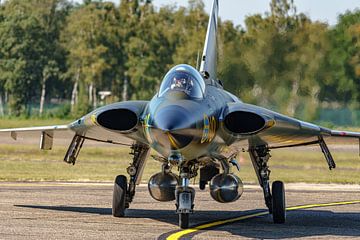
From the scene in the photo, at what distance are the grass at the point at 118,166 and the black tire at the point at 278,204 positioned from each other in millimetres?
10735

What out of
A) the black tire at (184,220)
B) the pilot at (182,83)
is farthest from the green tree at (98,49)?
the black tire at (184,220)

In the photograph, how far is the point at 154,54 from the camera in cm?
6125

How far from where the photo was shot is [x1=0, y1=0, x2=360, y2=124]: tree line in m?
26.5

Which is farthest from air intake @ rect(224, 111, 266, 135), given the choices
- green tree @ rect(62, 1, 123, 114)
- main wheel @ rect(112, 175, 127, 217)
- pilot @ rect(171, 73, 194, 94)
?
green tree @ rect(62, 1, 123, 114)

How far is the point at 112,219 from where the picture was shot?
14.9m

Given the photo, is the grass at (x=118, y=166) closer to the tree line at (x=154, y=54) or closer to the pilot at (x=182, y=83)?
the tree line at (x=154, y=54)

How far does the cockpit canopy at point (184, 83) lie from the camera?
1342cm

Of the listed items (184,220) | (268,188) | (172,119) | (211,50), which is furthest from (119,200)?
(211,50)

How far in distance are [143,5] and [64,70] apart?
12829 mm

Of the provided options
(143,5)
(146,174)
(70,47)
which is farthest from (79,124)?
(70,47)

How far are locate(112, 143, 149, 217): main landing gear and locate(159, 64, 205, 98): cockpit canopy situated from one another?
84.6 inches

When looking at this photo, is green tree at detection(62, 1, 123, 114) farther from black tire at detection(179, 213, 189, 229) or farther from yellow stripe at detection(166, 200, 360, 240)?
black tire at detection(179, 213, 189, 229)

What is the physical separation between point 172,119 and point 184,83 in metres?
1.38

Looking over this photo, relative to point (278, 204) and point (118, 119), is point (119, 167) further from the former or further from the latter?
point (118, 119)
